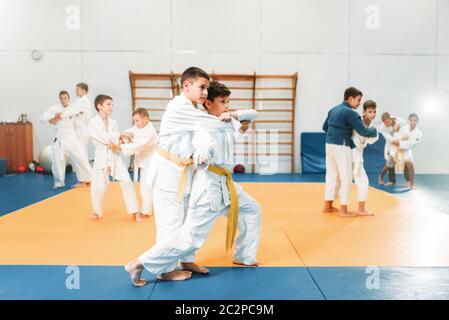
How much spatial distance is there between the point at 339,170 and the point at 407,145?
2735 mm

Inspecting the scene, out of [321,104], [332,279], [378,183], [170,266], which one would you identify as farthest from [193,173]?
[321,104]

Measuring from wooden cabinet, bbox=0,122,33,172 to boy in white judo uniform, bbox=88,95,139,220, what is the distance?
529 cm

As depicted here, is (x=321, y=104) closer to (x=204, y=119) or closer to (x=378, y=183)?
(x=378, y=183)

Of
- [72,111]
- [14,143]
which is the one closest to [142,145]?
[72,111]

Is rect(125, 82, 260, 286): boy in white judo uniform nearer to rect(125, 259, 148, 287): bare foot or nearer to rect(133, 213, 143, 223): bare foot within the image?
rect(125, 259, 148, 287): bare foot

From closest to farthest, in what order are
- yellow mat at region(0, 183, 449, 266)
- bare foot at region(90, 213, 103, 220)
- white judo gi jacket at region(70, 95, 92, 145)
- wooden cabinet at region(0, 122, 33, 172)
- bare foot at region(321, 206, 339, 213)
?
yellow mat at region(0, 183, 449, 266) → bare foot at region(90, 213, 103, 220) → bare foot at region(321, 206, 339, 213) → white judo gi jacket at region(70, 95, 92, 145) → wooden cabinet at region(0, 122, 33, 172)

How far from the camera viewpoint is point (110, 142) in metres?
4.56

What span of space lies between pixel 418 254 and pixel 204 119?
181cm

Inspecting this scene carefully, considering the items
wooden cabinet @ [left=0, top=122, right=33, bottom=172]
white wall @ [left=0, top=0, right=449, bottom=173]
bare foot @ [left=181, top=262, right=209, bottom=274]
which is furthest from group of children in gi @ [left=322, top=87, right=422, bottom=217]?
wooden cabinet @ [left=0, top=122, right=33, bottom=172]

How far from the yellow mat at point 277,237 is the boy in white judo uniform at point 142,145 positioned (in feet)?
0.68

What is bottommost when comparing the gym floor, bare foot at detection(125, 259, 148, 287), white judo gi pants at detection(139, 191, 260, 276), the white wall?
the gym floor

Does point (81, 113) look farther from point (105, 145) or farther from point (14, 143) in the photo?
point (14, 143)

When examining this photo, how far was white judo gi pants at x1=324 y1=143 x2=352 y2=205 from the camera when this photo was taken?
4.71 meters

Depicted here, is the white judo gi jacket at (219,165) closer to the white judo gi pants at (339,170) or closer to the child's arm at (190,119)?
the child's arm at (190,119)
